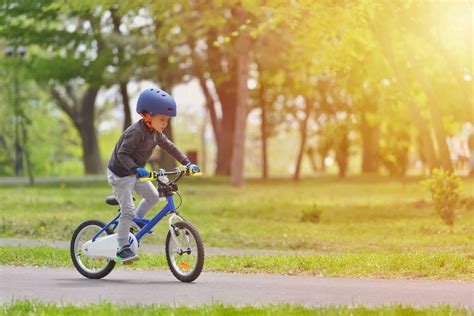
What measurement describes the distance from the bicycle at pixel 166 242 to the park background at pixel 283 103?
4.04 feet

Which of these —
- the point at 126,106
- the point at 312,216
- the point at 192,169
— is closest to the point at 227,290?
the point at 192,169

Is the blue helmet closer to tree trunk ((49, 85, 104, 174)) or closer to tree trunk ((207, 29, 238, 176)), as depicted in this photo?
tree trunk ((207, 29, 238, 176))

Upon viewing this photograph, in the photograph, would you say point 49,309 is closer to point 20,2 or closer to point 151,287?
point 151,287

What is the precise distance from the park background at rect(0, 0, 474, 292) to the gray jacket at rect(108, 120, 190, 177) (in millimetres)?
2146

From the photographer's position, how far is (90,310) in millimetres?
9297

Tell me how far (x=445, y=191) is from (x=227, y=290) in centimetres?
1168

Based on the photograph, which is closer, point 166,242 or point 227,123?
point 166,242

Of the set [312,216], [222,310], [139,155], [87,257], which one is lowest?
[222,310]

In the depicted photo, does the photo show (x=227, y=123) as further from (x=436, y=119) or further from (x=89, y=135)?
(x=436, y=119)

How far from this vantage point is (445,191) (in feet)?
71.3

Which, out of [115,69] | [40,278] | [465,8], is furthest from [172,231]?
[115,69]

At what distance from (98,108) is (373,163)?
2294cm

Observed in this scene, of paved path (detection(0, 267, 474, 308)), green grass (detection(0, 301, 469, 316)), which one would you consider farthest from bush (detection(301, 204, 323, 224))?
green grass (detection(0, 301, 469, 316))

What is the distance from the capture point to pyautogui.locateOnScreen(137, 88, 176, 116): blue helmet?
11.0 m
